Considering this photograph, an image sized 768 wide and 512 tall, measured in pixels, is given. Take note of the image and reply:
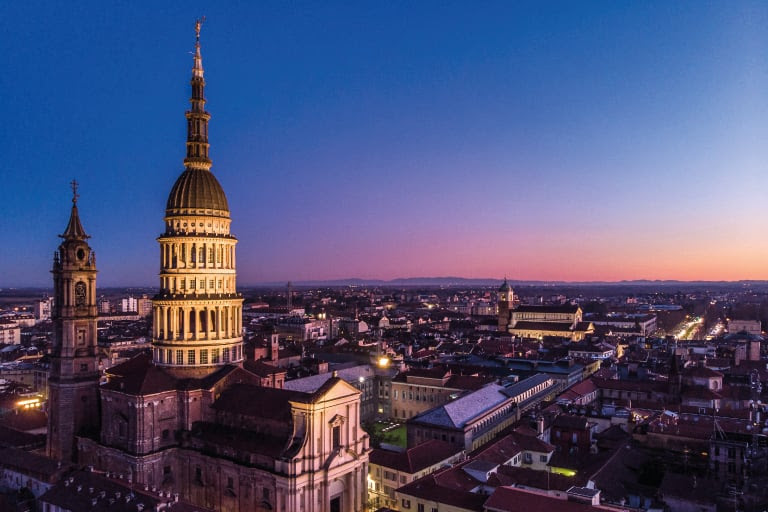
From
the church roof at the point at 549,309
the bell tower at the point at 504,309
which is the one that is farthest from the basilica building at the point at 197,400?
the church roof at the point at 549,309

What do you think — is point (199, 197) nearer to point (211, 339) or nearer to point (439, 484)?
point (211, 339)

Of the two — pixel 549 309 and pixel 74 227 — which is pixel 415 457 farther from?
pixel 549 309

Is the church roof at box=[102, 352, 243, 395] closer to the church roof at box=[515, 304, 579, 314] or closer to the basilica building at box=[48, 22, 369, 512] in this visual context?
the basilica building at box=[48, 22, 369, 512]

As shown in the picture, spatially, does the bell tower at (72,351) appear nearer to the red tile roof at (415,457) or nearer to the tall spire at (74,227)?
the tall spire at (74,227)

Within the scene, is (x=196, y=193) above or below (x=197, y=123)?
below

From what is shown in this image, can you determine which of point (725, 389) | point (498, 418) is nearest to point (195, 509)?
point (498, 418)

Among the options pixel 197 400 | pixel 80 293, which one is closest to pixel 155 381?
pixel 197 400
